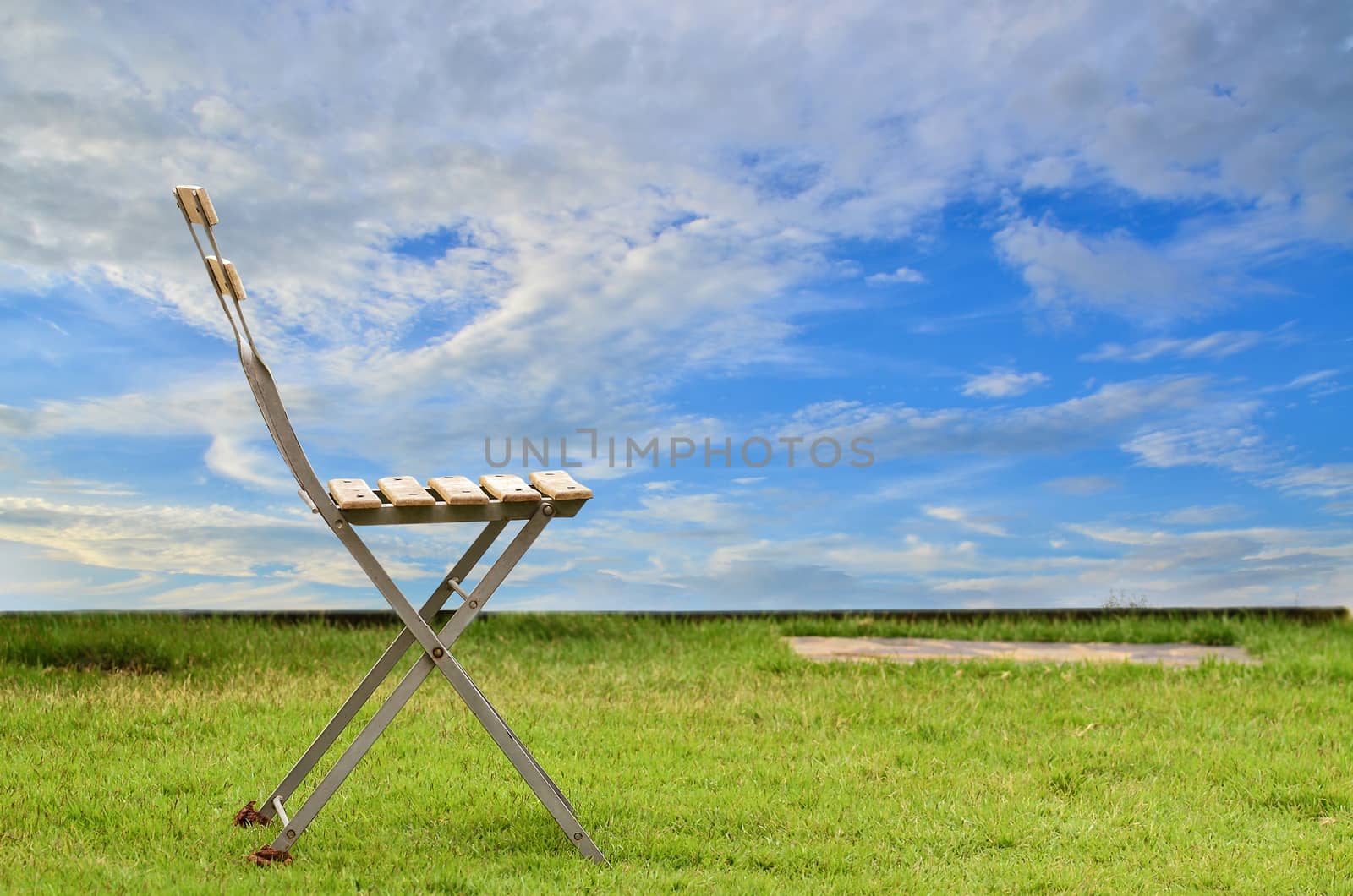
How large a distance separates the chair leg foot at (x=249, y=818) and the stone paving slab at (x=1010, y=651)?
4175 millimetres

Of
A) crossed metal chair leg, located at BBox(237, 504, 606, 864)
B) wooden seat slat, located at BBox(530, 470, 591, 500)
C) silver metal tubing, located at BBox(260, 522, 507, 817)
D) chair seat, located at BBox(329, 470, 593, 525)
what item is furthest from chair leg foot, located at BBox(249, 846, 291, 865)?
wooden seat slat, located at BBox(530, 470, 591, 500)

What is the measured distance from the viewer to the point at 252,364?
3.18m

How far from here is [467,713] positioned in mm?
5590

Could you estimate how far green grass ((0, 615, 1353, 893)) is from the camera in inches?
133

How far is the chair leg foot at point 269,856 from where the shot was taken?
330cm

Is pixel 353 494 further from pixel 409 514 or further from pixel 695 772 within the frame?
pixel 695 772

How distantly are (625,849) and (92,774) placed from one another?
90.3 inches

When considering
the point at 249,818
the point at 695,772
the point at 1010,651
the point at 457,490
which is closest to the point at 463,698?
the point at 457,490

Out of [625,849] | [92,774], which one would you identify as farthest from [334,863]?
[92,774]

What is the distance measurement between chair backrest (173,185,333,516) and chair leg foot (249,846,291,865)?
1.07 m

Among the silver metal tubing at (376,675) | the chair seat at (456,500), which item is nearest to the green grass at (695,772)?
the silver metal tubing at (376,675)

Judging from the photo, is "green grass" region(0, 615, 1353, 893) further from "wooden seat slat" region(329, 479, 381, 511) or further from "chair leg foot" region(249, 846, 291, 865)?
"wooden seat slat" region(329, 479, 381, 511)

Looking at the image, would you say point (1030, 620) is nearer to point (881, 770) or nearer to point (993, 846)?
point (881, 770)

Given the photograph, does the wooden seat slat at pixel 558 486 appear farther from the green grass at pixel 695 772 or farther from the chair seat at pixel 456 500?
the green grass at pixel 695 772
